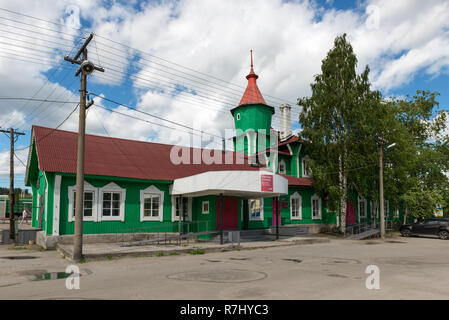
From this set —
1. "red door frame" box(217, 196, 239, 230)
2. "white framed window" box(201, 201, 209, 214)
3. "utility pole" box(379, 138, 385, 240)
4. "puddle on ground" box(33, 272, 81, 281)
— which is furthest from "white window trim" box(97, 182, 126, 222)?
"utility pole" box(379, 138, 385, 240)

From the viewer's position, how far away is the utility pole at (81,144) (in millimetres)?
12562

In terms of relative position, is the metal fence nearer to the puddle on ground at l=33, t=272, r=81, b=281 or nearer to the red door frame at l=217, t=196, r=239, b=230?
the red door frame at l=217, t=196, r=239, b=230

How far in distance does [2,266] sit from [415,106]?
120 feet

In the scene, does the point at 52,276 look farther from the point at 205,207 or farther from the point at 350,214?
the point at 350,214

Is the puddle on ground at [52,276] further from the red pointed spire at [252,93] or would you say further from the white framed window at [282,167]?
the red pointed spire at [252,93]

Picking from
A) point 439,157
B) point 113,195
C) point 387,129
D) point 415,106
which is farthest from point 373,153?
point 113,195

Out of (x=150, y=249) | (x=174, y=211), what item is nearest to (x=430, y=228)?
(x=174, y=211)

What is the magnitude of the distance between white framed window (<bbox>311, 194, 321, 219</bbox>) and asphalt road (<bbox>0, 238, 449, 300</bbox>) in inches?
576

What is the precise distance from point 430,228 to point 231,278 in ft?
69.7

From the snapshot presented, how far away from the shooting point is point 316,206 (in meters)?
28.4

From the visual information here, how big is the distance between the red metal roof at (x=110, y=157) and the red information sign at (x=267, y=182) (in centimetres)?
557

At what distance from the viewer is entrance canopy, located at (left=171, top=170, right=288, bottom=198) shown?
17359mm

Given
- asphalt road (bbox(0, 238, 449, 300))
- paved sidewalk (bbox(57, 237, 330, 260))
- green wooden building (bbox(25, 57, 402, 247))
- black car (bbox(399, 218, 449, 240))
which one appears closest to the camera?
asphalt road (bbox(0, 238, 449, 300))
